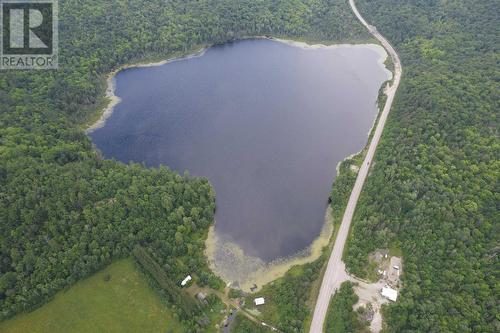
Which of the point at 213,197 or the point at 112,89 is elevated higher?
the point at 112,89

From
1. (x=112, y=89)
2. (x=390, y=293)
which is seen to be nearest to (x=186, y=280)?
(x=390, y=293)

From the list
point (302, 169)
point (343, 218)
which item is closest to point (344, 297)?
point (343, 218)

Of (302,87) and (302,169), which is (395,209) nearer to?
(302,169)

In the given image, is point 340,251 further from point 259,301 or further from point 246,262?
point 259,301

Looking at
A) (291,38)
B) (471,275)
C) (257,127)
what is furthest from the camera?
(291,38)

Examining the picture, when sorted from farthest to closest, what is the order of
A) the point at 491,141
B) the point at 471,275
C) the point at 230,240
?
the point at 491,141 → the point at 230,240 → the point at 471,275

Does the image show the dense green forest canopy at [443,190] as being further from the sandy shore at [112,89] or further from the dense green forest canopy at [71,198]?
the sandy shore at [112,89]
